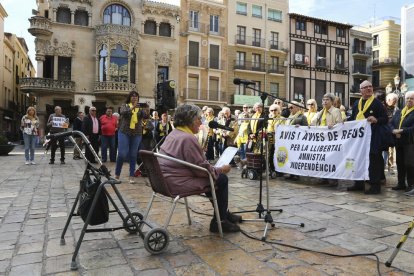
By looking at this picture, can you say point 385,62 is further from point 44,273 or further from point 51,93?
point 44,273

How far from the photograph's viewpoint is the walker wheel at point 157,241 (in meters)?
3.14

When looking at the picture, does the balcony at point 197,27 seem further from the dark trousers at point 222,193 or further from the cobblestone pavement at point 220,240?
the dark trousers at point 222,193

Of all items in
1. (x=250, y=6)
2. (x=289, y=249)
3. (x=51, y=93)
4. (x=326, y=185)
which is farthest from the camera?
(x=250, y=6)

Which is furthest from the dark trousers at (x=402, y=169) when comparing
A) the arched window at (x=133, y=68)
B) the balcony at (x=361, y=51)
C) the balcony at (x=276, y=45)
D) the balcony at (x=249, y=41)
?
the balcony at (x=361, y=51)

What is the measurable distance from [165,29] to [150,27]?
1.41 m

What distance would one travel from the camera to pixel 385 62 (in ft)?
140

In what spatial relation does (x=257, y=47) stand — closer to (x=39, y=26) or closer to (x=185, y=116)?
(x=39, y=26)

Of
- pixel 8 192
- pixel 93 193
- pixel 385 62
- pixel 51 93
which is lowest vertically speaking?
pixel 8 192

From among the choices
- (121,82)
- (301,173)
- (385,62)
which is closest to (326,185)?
(301,173)

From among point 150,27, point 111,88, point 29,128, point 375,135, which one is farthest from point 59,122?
point 150,27

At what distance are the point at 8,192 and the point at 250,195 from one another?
4309 millimetres

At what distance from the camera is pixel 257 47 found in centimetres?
3603

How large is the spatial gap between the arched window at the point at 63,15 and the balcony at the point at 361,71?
31495 mm

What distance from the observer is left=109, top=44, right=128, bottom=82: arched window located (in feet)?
96.0
